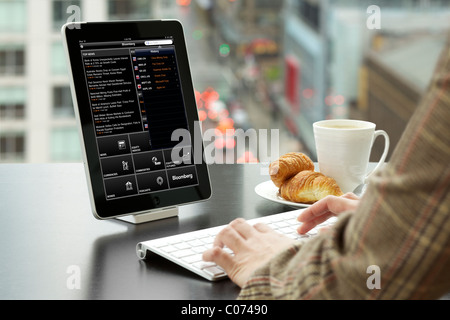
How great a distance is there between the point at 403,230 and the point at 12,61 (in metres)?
13.5

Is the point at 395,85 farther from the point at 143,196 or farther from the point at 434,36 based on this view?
the point at 143,196

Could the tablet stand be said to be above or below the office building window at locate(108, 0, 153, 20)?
below

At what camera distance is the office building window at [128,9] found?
444 inches

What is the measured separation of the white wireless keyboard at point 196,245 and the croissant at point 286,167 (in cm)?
14

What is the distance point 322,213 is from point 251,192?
29 cm

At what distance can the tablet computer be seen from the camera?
107 centimetres

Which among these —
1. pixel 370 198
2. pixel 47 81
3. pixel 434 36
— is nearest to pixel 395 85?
pixel 434 36

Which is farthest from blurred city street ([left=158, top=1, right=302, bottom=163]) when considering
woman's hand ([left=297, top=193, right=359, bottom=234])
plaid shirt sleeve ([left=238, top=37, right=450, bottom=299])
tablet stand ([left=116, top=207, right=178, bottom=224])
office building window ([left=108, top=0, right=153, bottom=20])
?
plaid shirt sleeve ([left=238, top=37, right=450, bottom=299])

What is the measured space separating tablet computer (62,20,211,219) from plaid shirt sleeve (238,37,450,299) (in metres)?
0.46

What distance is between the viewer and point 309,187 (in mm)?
1149

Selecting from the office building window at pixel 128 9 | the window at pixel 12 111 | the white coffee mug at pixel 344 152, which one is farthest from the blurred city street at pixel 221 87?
the white coffee mug at pixel 344 152

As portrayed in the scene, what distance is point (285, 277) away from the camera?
29.1 inches

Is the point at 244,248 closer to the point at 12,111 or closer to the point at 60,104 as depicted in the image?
the point at 60,104

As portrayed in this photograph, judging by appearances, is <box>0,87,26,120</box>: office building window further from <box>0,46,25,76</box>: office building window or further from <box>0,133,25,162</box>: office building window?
<box>0,133,25,162</box>: office building window
